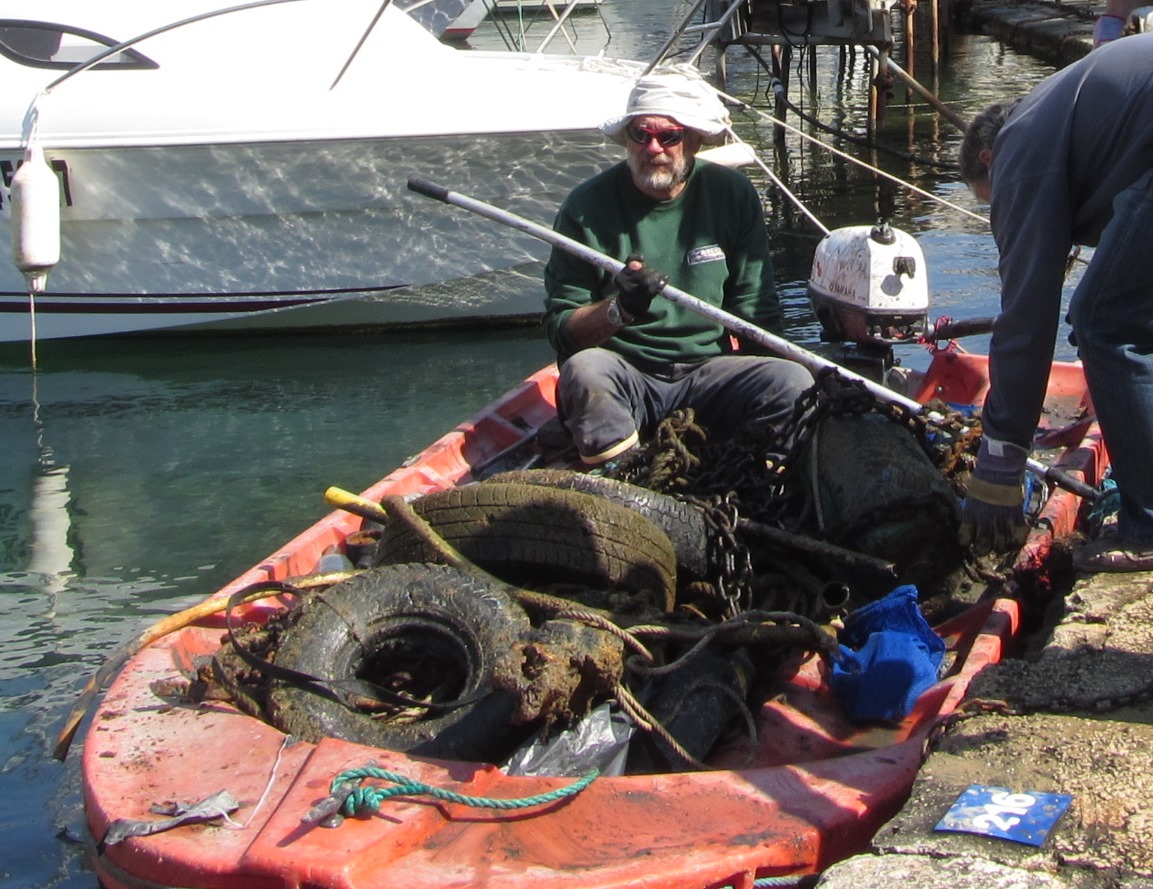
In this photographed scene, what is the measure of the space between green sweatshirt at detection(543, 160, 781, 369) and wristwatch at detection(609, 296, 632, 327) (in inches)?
11.0

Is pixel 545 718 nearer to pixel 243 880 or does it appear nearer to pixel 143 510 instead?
pixel 243 880

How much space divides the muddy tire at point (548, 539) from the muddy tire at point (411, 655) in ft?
0.95

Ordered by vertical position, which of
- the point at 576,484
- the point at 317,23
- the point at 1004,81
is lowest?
the point at 1004,81

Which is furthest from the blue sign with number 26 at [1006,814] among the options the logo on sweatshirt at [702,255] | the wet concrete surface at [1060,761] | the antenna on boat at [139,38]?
the antenna on boat at [139,38]

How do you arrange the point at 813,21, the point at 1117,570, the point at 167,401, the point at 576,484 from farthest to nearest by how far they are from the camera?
the point at 813,21 < the point at 167,401 < the point at 576,484 < the point at 1117,570

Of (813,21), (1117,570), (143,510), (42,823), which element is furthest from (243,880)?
(813,21)

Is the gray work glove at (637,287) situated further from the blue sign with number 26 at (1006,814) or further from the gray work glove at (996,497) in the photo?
the blue sign with number 26 at (1006,814)

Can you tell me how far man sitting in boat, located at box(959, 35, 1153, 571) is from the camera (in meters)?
3.48

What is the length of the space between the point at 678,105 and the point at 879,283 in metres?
1.03

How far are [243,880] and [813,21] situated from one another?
13.5 meters

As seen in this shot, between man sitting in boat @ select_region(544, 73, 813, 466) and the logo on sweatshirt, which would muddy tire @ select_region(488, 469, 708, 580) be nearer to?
man sitting in boat @ select_region(544, 73, 813, 466)

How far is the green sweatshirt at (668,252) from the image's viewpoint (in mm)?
5641

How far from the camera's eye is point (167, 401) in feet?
29.6

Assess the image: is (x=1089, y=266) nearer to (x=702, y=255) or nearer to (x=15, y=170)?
(x=702, y=255)
